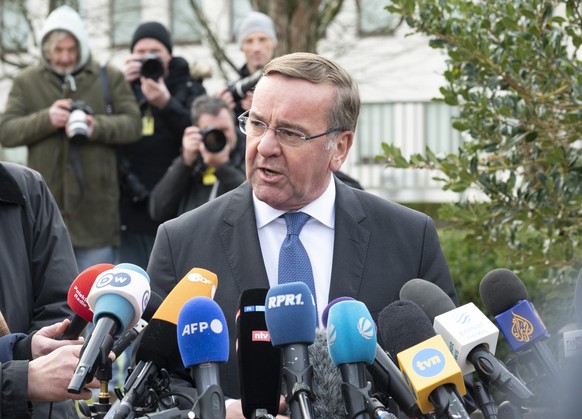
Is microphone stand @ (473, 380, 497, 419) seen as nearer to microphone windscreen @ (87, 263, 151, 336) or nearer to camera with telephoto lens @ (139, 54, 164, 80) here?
microphone windscreen @ (87, 263, 151, 336)

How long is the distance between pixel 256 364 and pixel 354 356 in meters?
0.26

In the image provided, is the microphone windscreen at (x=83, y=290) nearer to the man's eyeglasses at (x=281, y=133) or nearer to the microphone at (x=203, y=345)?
the microphone at (x=203, y=345)

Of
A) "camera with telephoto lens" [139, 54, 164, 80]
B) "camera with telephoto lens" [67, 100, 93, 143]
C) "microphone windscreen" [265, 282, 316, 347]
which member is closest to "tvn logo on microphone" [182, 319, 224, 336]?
"microphone windscreen" [265, 282, 316, 347]

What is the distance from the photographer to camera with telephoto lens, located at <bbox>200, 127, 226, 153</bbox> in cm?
691

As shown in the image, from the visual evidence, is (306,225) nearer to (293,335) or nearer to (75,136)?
(293,335)

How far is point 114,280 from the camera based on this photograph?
9.57ft

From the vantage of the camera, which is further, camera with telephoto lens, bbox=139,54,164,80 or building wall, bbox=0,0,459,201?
building wall, bbox=0,0,459,201

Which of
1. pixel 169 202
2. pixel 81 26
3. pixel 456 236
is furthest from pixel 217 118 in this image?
pixel 456 236

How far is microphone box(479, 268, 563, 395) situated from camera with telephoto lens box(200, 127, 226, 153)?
3720 mm

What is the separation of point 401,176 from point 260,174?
62.6 ft

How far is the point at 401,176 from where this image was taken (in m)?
23.0

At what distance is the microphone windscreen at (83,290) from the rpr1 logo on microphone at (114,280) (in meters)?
0.18

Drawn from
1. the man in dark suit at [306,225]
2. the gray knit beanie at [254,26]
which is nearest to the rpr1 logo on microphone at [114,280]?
the man in dark suit at [306,225]

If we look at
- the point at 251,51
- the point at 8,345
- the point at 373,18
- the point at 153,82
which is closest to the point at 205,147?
the point at 153,82
